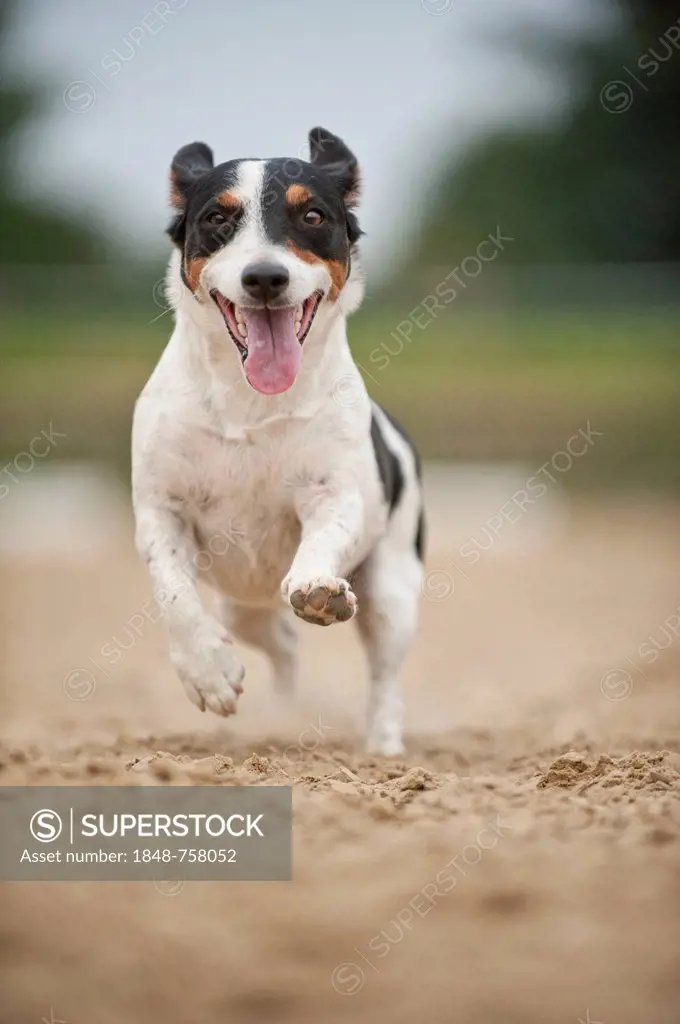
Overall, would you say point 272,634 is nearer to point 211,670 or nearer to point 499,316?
point 211,670

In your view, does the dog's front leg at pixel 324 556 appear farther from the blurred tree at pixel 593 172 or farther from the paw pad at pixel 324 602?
the blurred tree at pixel 593 172

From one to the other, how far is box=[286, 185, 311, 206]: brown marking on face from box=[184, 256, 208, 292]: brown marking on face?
0.34 m

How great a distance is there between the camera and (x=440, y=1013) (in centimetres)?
314

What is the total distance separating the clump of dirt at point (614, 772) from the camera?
429cm

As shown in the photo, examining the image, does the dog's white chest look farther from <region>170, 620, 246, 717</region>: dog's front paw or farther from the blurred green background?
the blurred green background

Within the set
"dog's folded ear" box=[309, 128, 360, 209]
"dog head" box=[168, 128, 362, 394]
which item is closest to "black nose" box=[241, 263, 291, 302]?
"dog head" box=[168, 128, 362, 394]

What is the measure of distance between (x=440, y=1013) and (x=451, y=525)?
10.0 m

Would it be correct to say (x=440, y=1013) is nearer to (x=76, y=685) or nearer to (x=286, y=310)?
(x=286, y=310)

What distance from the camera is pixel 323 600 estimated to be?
404 centimetres

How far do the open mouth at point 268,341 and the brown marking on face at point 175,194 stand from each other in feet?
1.51

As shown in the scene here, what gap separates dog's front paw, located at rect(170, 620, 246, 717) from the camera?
441cm

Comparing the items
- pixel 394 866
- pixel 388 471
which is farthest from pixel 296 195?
pixel 394 866

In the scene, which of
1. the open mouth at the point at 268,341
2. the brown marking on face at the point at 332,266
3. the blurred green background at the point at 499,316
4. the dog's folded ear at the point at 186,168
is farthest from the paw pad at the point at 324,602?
the blurred green background at the point at 499,316

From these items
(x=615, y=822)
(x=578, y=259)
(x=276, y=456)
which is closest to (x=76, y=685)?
(x=276, y=456)
